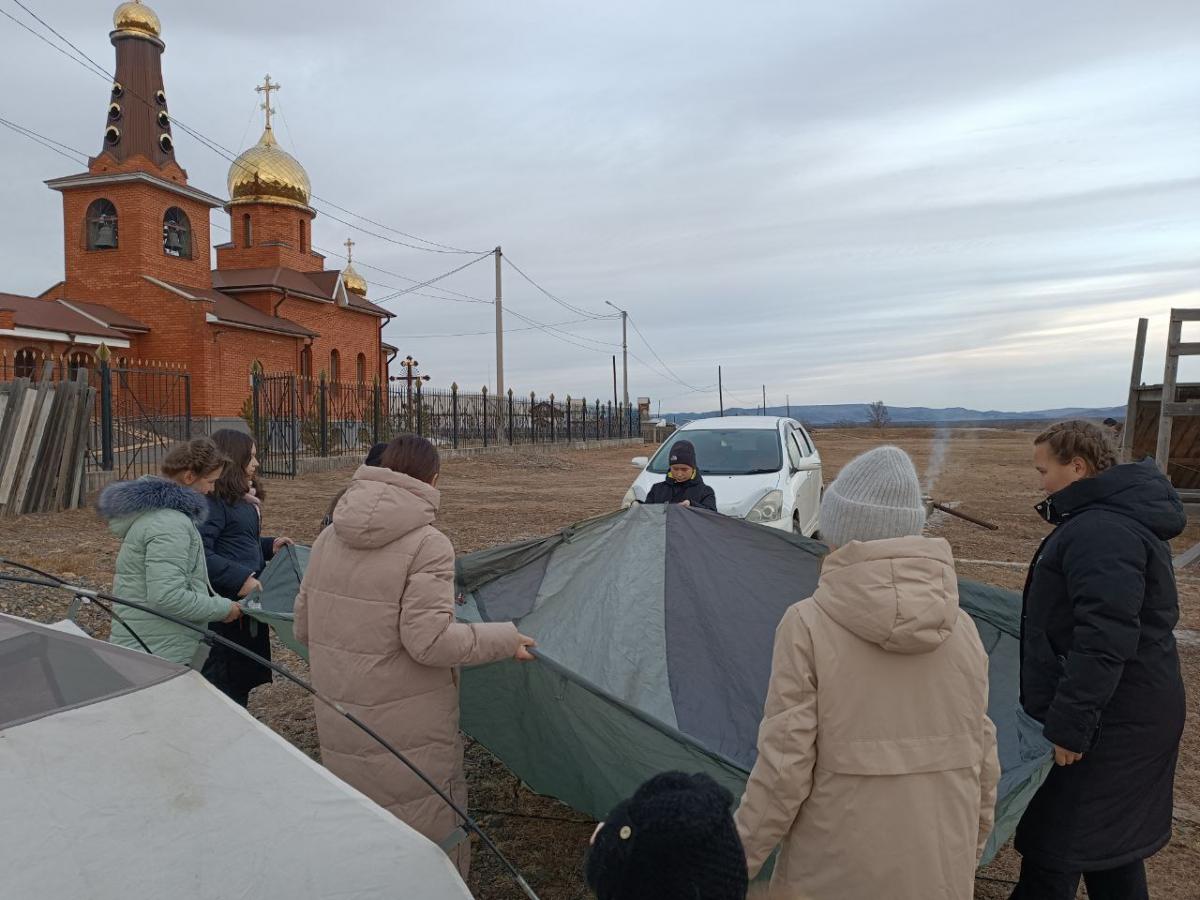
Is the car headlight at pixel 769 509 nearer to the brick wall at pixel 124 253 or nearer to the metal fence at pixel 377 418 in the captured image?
the metal fence at pixel 377 418

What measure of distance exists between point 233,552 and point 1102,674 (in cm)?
304

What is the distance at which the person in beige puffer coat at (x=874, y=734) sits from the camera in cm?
163

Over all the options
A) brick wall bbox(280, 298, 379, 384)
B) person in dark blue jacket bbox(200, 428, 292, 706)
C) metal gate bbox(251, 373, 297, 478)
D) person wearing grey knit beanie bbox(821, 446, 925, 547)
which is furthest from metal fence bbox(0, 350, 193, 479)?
brick wall bbox(280, 298, 379, 384)

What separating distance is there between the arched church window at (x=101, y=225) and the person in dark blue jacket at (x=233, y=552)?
2552cm

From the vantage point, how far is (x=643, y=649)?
3.20 metres

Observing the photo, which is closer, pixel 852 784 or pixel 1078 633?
pixel 852 784

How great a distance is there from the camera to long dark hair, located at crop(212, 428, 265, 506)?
3379 millimetres

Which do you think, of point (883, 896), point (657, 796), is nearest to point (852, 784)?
point (883, 896)

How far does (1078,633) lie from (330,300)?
32.1 m

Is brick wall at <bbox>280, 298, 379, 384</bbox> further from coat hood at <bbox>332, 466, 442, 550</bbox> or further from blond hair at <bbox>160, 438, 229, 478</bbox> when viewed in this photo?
coat hood at <bbox>332, 466, 442, 550</bbox>

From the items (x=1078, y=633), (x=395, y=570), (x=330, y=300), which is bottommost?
(x=1078, y=633)

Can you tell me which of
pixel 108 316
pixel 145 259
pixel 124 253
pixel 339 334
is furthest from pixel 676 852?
pixel 339 334

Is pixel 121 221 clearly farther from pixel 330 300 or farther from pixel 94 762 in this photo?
pixel 94 762

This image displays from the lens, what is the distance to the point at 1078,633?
212 centimetres
